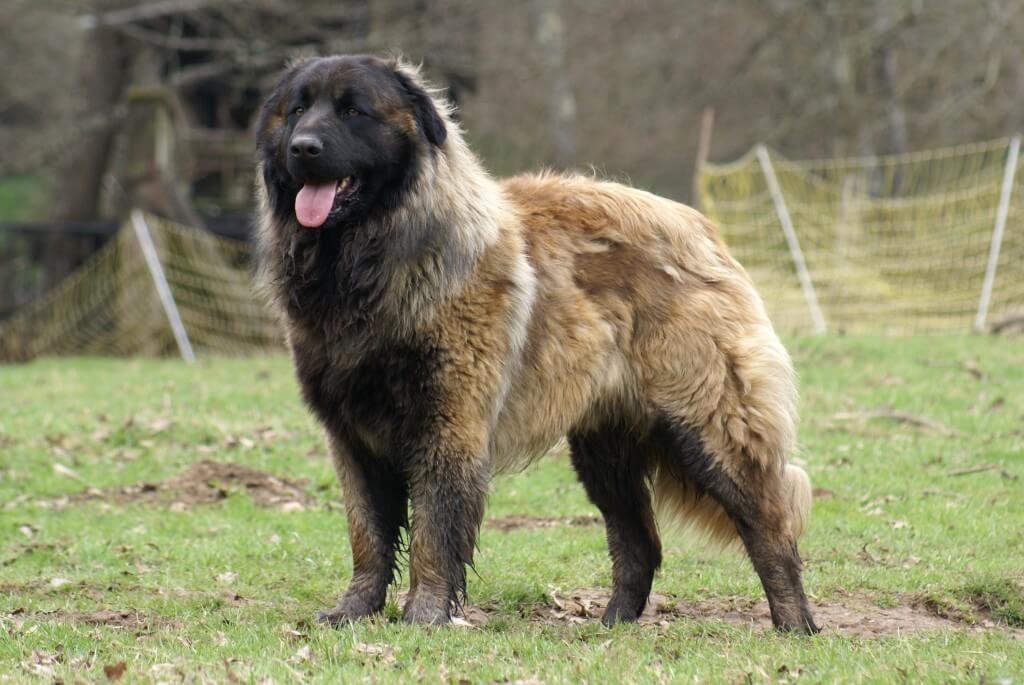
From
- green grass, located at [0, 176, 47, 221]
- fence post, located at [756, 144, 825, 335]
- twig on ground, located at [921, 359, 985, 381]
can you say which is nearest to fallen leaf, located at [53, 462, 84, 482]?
twig on ground, located at [921, 359, 985, 381]

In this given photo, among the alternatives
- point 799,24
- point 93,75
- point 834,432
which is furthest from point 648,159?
point 834,432

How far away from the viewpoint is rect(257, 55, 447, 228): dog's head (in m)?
5.23

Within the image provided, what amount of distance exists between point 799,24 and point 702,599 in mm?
23000

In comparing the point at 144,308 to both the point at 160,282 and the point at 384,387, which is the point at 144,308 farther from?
the point at 384,387

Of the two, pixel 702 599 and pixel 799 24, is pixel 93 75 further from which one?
pixel 702 599

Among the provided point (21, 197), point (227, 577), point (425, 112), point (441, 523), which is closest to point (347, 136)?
point (425, 112)

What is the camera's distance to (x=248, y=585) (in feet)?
21.6

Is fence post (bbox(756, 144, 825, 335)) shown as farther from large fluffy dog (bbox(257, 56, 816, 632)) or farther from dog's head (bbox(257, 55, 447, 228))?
dog's head (bbox(257, 55, 447, 228))

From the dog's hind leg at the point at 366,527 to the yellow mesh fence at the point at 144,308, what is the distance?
12.4 metres

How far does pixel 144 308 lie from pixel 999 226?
11.1 m

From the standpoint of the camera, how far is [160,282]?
→ 1702 cm

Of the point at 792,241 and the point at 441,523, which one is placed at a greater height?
the point at 441,523

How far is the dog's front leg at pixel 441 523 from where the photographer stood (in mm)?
5301

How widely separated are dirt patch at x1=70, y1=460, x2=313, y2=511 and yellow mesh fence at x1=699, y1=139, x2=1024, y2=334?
26.2ft
